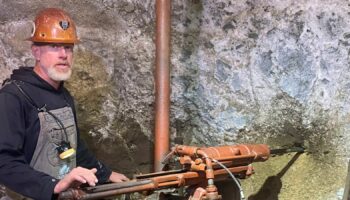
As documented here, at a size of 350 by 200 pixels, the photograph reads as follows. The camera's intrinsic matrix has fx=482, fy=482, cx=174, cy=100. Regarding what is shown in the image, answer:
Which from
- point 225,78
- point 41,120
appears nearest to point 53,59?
point 41,120

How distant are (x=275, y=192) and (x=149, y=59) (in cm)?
84

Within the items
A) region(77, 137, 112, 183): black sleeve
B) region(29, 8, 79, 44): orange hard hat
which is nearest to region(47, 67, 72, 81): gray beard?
region(29, 8, 79, 44): orange hard hat

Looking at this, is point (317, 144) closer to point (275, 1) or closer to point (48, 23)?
point (275, 1)

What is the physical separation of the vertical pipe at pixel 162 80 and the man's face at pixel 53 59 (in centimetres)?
51

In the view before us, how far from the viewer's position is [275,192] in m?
2.14

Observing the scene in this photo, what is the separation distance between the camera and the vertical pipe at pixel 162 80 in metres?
2.19

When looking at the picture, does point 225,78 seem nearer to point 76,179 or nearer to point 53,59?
point 53,59

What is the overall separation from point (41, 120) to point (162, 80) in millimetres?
653

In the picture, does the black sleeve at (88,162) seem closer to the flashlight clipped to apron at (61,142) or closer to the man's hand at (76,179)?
the flashlight clipped to apron at (61,142)

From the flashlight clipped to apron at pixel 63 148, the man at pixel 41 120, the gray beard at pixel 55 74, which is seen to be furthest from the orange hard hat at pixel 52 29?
the flashlight clipped to apron at pixel 63 148

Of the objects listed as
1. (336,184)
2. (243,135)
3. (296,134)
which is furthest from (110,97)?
(336,184)

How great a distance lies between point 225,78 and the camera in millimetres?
2219

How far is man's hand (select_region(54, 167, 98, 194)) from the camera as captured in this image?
4.94ft

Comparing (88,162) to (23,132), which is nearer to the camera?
(23,132)
